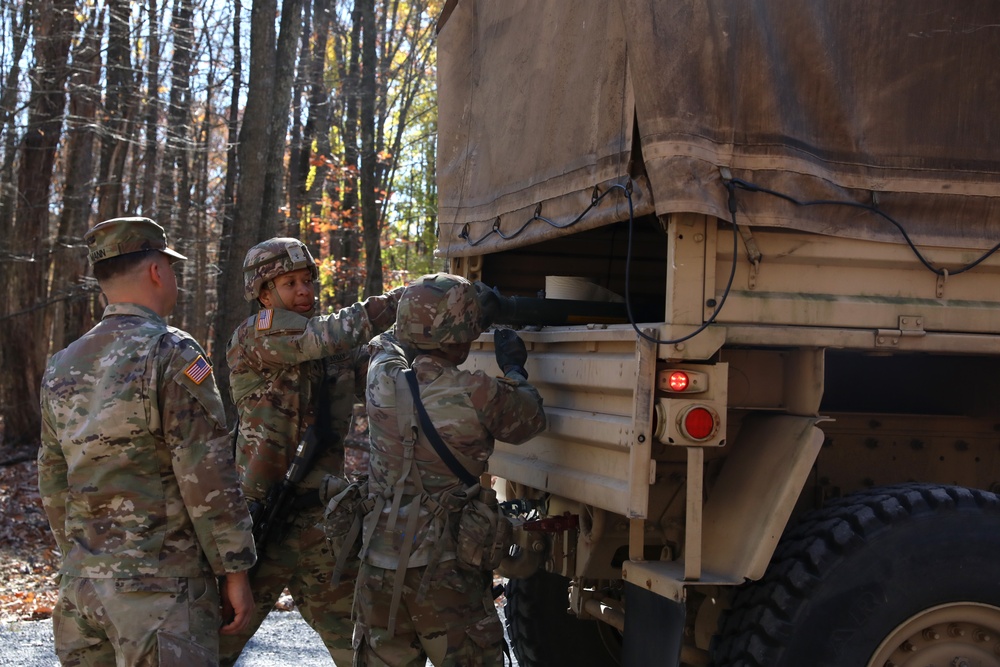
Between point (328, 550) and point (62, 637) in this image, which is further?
point (328, 550)

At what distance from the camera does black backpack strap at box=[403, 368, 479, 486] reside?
3.74 meters

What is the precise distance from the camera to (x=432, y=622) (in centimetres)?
369

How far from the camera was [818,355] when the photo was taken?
337 cm

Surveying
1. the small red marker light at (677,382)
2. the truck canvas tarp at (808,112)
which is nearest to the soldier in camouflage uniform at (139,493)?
the small red marker light at (677,382)

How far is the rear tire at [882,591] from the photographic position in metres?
3.18

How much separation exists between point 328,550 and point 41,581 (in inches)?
162

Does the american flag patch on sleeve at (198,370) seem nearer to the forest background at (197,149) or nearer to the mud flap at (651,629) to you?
the mud flap at (651,629)

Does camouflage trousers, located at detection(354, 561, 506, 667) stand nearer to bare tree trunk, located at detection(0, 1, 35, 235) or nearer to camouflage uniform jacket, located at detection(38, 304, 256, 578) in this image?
camouflage uniform jacket, located at detection(38, 304, 256, 578)

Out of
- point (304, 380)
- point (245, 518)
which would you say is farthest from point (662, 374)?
point (304, 380)

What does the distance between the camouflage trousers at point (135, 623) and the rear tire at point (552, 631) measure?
1857 millimetres

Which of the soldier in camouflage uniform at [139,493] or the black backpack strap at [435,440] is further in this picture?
the black backpack strap at [435,440]

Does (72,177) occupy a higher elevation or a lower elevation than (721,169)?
higher

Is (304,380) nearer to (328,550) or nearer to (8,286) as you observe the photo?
(328,550)

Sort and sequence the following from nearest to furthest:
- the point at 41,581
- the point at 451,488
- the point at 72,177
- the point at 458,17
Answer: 1. the point at 451,488
2. the point at 458,17
3. the point at 41,581
4. the point at 72,177
